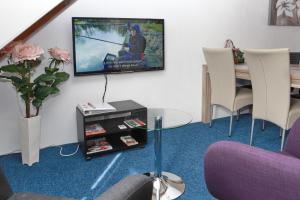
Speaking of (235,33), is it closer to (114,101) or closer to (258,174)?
(114,101)

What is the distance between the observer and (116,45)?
294 cm

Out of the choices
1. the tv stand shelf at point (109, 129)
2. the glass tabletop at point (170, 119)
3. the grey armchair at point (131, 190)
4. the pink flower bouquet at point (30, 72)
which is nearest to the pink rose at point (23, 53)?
the pink flower bouquet at point (30, 72)

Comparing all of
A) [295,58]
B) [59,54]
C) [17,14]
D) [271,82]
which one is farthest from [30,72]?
[295,58]

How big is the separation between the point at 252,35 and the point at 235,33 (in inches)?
12.5

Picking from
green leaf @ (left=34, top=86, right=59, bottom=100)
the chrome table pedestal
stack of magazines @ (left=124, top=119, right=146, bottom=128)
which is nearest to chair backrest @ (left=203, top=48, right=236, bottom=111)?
stack of magazines @ (left=124, top=119, right=146, bottom=128)

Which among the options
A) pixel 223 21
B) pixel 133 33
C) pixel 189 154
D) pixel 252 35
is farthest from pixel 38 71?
pixel 252 35

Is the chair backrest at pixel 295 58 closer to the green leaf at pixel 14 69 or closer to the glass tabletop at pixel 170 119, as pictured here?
the glass tabletop at pixel 170 119

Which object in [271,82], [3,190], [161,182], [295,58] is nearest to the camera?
[3,190]

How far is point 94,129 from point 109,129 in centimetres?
15

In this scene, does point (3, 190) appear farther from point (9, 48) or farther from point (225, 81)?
point (225, 81)

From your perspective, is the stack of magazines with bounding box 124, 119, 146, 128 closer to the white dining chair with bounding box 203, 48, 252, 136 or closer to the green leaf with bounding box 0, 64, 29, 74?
the green leaf with bounding box 0, 64, 29, 74

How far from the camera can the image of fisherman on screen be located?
9.81 feet

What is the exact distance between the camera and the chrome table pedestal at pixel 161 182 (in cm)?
207

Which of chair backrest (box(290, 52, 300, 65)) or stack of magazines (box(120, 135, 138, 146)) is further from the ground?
chair backrest (box(290, 52, 300, 65))
